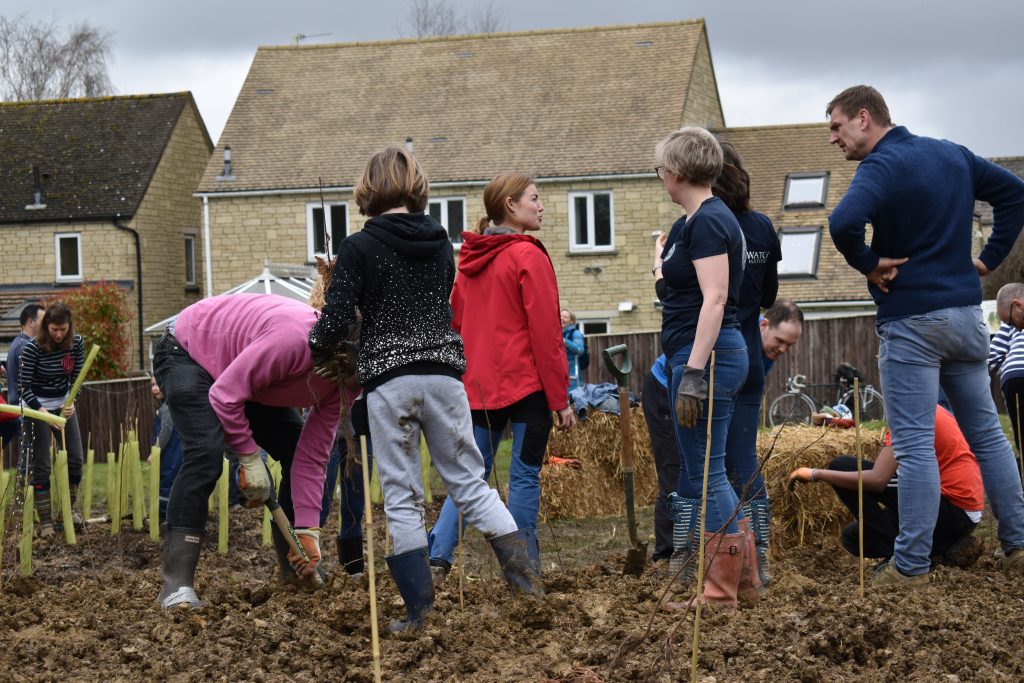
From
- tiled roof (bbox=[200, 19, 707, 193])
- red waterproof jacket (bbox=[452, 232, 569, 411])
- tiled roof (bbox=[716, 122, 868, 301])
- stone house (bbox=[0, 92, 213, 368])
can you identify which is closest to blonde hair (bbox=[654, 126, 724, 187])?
red waterproof jacket (bbox=[452, 232, 569, 411])

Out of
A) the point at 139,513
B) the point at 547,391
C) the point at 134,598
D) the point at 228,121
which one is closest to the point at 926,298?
the point at 547,391

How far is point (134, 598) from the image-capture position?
5.11 meters

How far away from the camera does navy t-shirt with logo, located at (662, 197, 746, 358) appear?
433 centimetres

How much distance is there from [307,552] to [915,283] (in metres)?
2.54

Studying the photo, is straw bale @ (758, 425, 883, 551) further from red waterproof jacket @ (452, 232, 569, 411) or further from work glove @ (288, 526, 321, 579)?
work glove @ (288, 526, 321, 579)

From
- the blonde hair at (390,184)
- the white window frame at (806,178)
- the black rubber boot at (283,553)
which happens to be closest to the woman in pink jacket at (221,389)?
the black rubber boot at (283,553)

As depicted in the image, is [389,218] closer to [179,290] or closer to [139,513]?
[139,513]

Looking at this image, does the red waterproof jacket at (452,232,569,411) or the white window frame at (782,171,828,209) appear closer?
the red waterproof jacket at (452,232,569,411)

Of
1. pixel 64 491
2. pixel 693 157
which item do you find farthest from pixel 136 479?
pixel 693 157

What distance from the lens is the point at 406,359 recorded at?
419 centimetres

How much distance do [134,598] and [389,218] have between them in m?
2.01

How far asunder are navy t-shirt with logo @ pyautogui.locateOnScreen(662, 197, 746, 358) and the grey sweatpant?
82 centimetres

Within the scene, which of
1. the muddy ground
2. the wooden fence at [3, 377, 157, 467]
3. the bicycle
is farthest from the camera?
the wooden fence at [3, 377, 157, 467]

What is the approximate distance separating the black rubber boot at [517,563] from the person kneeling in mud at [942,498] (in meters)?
1.53
